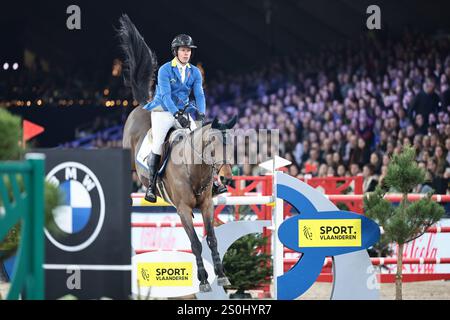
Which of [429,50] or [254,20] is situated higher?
[254,20]

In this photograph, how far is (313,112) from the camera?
57.3ft

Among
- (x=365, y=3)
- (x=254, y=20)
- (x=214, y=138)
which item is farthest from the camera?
(x=254, y=20)

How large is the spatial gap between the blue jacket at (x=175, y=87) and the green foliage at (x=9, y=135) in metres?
3.60

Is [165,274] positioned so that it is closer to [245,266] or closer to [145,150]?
[245,266]

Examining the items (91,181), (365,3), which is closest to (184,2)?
(365,3)

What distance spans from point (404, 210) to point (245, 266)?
1.68 meters

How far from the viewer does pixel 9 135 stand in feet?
13.6

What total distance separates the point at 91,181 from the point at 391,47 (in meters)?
12.9

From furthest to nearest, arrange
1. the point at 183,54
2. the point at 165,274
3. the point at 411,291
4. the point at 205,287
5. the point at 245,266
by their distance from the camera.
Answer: the point at 411,291 < the point at 245,266 < the point at 183,54 < the point at 165,274 < the point at 205,287

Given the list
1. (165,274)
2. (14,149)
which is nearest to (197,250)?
(165,274)

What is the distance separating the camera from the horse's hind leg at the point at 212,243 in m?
7.36
